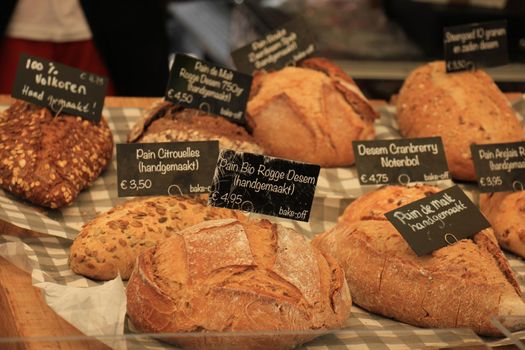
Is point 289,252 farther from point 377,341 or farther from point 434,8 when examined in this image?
point 434,8

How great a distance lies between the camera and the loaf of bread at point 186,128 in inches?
117

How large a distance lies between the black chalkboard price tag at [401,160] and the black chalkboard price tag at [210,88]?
0.48m

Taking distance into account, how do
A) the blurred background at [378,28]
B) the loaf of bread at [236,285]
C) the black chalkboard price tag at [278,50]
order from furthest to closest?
the blurred background at [378,28], the black chalkboard price tag at [278,50], the loaf of bread at [236,285]

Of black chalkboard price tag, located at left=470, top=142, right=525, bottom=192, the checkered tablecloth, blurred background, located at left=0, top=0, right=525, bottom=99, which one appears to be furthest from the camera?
blurred background, located at left=0, top=0, right=525, bottom=99

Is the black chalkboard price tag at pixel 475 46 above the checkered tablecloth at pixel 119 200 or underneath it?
above

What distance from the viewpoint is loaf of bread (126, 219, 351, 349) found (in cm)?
203

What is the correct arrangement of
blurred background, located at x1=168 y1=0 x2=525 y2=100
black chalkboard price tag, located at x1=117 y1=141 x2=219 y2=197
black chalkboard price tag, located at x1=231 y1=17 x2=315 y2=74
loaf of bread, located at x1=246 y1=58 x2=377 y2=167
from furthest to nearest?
blurred background, located at x1=168 y1=0 x2=525 y2=100 → black chalkboard price tag, located at x1=231 y1=17 x2=315 y2=74 → loaf of bread, located at x1=246 y1=58 x2=377 y2=167 → black chalkboard price tag, located at x1=117 y1=141 x2=219 y2=197

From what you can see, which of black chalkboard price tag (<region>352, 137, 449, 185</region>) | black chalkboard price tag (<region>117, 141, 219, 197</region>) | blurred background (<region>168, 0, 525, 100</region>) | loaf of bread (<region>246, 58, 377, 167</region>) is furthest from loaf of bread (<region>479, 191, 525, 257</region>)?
blurred background (<region>168, 0, 525, 100</region>)

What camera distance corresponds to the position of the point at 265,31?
4613 mm

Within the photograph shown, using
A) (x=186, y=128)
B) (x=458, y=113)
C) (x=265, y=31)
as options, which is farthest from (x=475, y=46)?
(x=265, y=31)

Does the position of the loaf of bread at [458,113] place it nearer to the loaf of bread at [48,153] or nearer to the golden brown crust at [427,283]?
the golden brown crust at [427,283]

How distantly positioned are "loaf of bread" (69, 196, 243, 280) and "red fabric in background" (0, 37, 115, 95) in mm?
1637

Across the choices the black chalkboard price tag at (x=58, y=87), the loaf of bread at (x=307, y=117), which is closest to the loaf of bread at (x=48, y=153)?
the black chalkboard price tag at (x=58, y=87)

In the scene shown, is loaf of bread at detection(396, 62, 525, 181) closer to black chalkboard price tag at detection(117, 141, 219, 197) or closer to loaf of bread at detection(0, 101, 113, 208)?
black chalkboard price tag at detection(117, 141, 219, 197)
